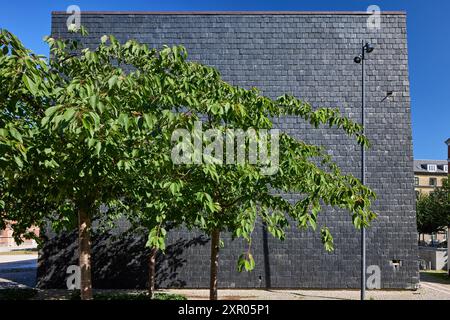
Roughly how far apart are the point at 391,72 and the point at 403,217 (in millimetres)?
5830

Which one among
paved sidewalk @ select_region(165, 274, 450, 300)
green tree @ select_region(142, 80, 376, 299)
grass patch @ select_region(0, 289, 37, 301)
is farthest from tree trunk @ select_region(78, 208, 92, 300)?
grass patch @ select_region(0, 289, 37, 301)

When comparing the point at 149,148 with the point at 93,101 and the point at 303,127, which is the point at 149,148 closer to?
the point at 93,101

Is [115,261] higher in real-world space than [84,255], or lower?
lower

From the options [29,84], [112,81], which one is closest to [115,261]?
[112,81]

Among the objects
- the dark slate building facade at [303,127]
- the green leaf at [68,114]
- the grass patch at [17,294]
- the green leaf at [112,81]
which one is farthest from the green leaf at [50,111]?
the dark slate building facade at [303,127]

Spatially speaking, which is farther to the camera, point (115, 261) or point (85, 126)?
point (115, 261)

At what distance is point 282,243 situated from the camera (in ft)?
55.0

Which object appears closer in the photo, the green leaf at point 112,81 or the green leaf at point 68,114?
the green leaf at point 68,114

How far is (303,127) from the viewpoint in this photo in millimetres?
17422

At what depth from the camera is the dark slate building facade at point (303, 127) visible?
16734 mm

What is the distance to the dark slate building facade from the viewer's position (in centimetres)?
1673

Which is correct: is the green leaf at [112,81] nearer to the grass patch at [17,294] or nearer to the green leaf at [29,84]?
the green leaf at [29,84]
